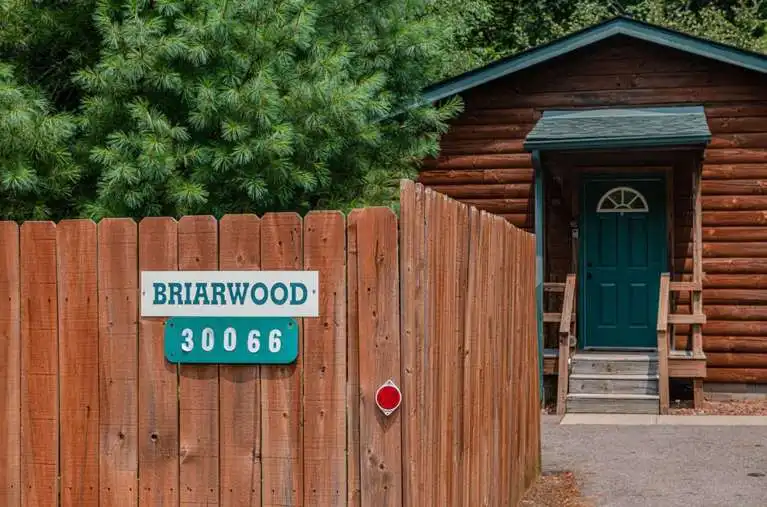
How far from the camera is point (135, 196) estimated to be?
1248 cm

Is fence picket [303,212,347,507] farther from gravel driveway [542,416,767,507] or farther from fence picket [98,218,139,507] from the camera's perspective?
gravel driveway [542,416,767,507]

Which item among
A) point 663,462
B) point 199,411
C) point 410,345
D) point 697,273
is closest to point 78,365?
point 199,411

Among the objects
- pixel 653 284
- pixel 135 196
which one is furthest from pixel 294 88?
pixel 653 284

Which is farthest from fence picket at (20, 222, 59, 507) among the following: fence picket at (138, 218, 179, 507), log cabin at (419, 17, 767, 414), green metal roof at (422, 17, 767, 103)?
green metal roof at (422, 17, 767, 103)

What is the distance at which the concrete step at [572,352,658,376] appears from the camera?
1418cm

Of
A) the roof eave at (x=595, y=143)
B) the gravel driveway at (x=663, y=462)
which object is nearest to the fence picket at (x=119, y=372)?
the gravel driveway at (x=663, y=462)

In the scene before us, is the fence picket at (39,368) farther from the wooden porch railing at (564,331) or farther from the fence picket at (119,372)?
the wooden porch railing at (564,331)

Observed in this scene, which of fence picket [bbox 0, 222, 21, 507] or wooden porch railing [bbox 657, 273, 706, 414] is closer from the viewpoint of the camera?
fence picket [bbox 0, 222, 21, 507]

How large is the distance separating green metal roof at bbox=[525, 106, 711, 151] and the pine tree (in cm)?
207

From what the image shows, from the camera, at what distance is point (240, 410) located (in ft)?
16.3

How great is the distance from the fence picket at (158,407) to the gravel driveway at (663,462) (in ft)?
13.5

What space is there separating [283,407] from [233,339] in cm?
35

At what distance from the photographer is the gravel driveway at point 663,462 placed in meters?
8.56

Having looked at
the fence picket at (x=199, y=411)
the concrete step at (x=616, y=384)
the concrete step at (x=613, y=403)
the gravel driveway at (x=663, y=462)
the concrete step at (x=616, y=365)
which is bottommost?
the gravel driveway at (x=663, y=462)
